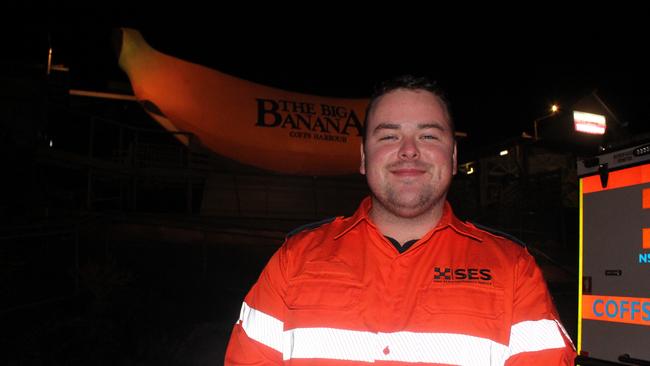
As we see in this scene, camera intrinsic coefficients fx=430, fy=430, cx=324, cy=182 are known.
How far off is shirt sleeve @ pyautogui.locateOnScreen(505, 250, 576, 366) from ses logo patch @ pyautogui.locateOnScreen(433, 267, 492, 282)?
5.7 inches

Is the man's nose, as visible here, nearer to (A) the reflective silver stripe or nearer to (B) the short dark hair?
(B) the short dark hair

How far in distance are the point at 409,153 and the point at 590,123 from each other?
67.0 ft

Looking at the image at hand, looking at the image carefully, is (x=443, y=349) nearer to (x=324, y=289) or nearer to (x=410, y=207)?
(x=324, y=289)

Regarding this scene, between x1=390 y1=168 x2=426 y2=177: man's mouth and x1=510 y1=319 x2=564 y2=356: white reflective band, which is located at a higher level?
x1=390 y1=168 x2=426 y2=177: man's mouth

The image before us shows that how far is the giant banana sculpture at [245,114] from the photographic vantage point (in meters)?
7.63

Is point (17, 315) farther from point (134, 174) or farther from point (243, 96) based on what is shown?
point (243, 96)

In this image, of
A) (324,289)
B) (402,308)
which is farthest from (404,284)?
(324,289)

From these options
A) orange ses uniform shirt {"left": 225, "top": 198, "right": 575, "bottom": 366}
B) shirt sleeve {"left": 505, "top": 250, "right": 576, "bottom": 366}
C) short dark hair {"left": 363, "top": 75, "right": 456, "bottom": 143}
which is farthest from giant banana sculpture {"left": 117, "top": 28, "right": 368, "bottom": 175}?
shirt sleeve {"left": 505, "top": 250, "right": 576, "bottom": 366}

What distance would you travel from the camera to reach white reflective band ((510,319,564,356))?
1.88 meters

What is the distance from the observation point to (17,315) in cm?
444

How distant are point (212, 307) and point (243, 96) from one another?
4256 millimetres

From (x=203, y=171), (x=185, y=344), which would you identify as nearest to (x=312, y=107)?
(x=203, y=171)

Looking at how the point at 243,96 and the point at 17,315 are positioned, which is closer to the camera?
the point at 17,315

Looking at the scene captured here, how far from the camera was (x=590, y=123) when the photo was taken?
62.4ft
